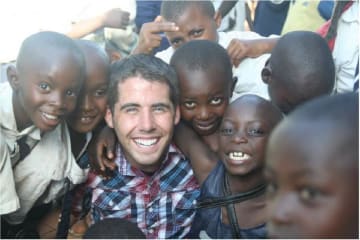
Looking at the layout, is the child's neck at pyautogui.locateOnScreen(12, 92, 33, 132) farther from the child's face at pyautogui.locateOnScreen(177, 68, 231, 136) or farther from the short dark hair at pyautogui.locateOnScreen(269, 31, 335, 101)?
the short dark hair at pyautogui.locateOnScreen(269, 31, 335, 101)

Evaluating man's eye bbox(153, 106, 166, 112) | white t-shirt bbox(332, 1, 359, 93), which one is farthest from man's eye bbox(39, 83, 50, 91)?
white t-shirt bbox(332, 1, 359, 93)

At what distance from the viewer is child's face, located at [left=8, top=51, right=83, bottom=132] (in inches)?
84.9

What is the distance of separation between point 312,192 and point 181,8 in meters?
2.10

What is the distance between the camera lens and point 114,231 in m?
1.87

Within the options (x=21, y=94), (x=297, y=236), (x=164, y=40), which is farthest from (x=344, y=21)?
(x=297, y=236)

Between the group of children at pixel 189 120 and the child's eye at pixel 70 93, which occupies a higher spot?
the child's eye at pixel 70 93

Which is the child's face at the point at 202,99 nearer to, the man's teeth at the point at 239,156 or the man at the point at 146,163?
the man at the point at 146,163

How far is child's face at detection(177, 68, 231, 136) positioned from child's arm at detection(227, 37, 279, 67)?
1.28ft

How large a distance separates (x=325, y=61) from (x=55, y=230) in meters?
1.43

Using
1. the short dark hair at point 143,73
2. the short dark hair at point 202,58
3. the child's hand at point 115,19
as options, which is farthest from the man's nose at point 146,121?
the child's hand at point 115,19

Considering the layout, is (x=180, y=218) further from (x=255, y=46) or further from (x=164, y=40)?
(x=164, y=40)

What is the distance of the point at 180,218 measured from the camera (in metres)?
2.31

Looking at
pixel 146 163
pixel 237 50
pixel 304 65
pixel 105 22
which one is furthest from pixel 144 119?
pixel 105 22

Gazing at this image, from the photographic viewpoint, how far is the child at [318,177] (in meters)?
1.17
